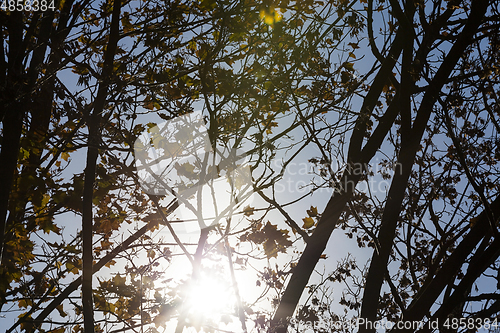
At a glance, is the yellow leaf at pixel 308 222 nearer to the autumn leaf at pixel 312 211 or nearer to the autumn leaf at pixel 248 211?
the autumn leaf at pixel 312 211

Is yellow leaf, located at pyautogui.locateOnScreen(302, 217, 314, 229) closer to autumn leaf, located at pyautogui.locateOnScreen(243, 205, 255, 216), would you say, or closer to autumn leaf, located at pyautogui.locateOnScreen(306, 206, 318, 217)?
autumn leaf, located at pyautogui.locateOnScreen(306, 206, 318, 217)

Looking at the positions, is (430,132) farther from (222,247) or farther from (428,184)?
(222,247)

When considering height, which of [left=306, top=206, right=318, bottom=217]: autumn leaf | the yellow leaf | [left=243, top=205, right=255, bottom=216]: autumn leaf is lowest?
[left=243, top=205, right=255, bottom=216]: autumn leaf

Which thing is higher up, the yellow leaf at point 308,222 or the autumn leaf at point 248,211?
the yellow leaf at point 308,222

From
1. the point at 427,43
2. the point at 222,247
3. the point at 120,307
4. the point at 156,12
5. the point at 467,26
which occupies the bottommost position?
the point at 120,307

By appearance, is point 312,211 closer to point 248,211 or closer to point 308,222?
point 308,222

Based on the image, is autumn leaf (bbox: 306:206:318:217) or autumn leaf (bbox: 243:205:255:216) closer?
autumn leaf (bbox: 243:205:255:216)

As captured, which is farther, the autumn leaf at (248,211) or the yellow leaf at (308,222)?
the yellow leaf at (308,222)

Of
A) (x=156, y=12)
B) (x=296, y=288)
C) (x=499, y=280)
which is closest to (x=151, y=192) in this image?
(x=296, y=288)

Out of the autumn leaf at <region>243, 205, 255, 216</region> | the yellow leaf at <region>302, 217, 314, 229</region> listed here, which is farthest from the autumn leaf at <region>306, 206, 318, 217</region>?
the autumn leaf at <region>243, 205, 255, 216</region>

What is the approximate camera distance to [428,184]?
14.7ft

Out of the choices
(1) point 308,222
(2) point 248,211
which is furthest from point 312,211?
(2) point 248,211

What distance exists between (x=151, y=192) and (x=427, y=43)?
278 cm

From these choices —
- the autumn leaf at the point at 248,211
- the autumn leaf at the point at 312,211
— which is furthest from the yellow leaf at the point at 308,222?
the autumn leaf at the point at 248,211
